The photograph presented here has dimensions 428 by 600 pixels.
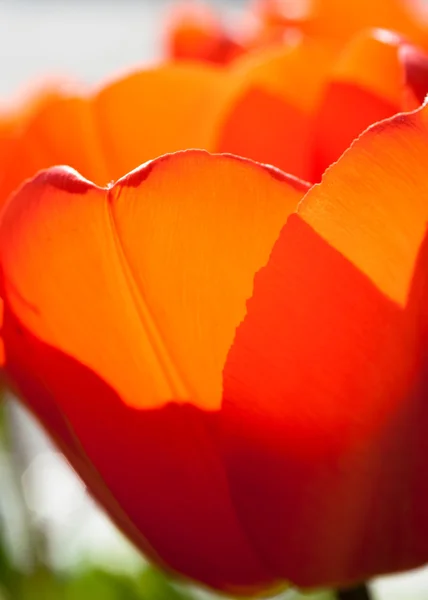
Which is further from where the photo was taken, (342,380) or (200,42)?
(200,42)

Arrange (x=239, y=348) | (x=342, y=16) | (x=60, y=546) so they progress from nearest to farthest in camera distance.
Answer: (x=239, y=348)
(x=342, y=16)
(x=60, y=546)

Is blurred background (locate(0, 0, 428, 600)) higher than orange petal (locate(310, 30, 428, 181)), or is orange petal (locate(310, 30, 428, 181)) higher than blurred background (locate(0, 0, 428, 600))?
orange petal (locate(310, 30, 428, 181))

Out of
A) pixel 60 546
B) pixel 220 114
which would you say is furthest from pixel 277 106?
pixel 60 546

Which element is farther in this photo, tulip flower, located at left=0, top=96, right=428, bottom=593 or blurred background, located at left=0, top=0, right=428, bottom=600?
blurred background, located at left=0, top=0, right=428, bottom=600

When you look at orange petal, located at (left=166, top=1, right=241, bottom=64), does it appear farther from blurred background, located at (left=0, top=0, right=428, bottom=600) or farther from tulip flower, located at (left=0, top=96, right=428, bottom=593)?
tulip flower, located at (left=0, top=96, right=428, bottom=593)

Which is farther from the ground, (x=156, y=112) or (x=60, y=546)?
(x=156, y=112)

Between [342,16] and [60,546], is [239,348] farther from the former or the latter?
[60,546]

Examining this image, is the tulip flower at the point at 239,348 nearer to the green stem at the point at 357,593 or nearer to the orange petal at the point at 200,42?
the green stem at the point at 357,593

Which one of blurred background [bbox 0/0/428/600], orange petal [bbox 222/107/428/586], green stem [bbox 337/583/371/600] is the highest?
orange petal [bbox 222/107/428/586]

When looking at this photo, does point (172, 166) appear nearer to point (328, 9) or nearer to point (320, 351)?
point (320, 351)

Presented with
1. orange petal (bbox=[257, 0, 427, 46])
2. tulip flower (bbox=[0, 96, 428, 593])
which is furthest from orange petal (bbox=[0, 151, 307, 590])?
orange petal (bbox=[257, 0, 427, 46])
